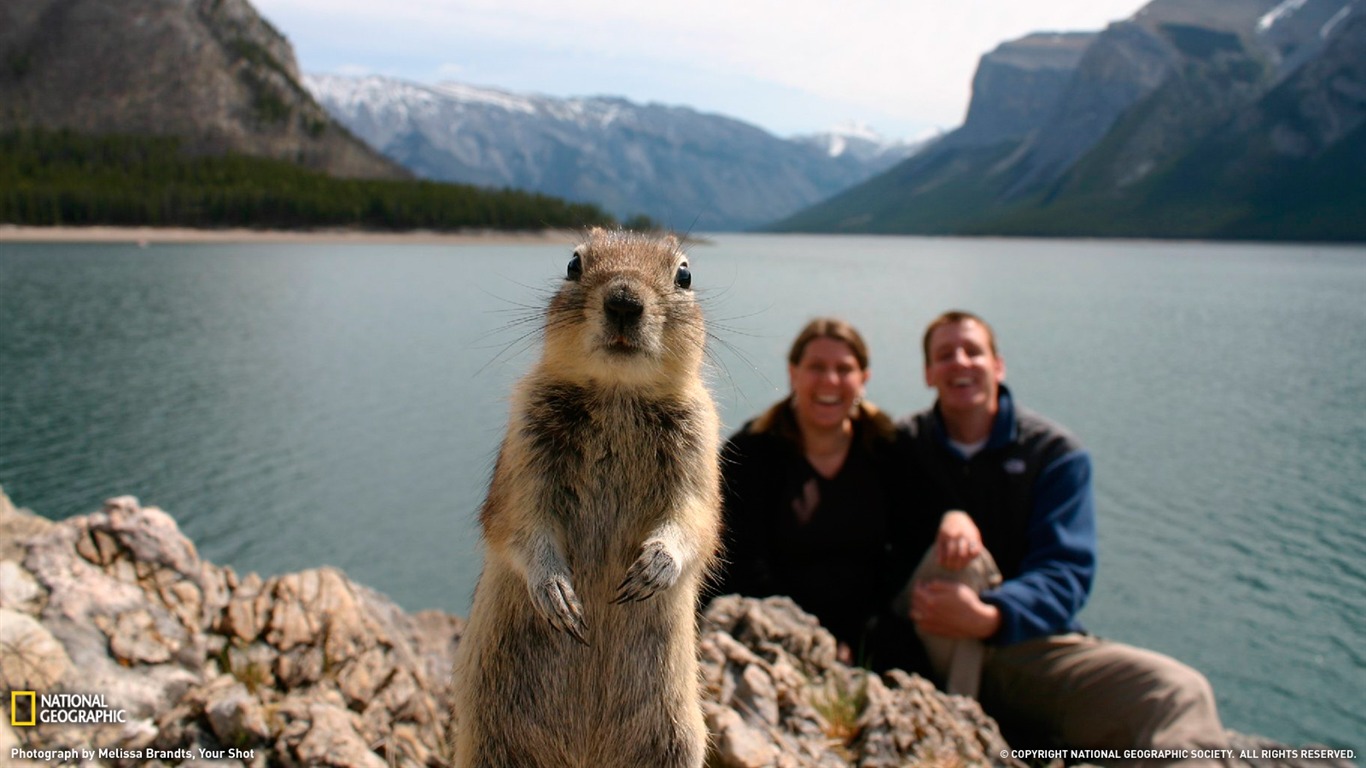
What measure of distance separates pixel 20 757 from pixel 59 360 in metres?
32.3

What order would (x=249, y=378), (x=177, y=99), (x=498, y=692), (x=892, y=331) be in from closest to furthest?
(x=498, y=692) < (x=249, y=378) < (x=892, y=331) < (x=177, y=99)

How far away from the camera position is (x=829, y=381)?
7.50 m

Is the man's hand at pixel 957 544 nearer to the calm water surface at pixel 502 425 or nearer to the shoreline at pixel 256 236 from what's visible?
the calm water surface at pixel 502 425

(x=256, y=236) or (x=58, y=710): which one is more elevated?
(x=256, y=236)

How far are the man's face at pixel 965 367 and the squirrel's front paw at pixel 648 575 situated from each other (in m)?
4.50

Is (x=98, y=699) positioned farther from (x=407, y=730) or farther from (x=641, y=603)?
(x=641, y=603)

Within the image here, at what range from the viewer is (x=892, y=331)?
141ft

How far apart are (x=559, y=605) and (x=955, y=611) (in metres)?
4.11

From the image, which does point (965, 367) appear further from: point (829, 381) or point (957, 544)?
point (957, 544)

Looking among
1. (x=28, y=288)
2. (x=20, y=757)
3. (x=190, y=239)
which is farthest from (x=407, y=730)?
(x=190, y=239)

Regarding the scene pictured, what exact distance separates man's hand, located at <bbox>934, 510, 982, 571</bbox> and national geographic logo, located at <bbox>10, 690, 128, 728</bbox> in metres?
5.89

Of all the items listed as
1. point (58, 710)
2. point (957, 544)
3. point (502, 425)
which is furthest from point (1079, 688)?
point (58, 710)

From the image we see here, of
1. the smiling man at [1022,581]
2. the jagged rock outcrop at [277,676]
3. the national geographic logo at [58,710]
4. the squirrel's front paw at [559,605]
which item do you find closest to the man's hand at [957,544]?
the smiling man at [1022,581]

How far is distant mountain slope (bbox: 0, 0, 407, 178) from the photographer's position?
175125 mm
